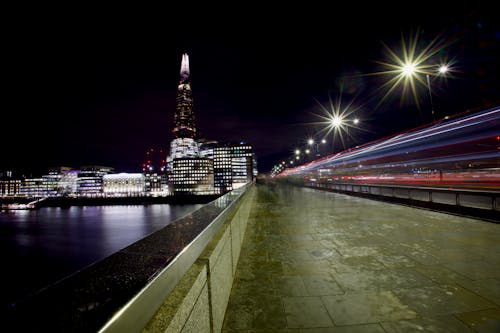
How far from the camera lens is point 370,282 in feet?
12.1

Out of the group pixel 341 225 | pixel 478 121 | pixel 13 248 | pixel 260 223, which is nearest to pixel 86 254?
pixel 13 248

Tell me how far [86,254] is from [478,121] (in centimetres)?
5361

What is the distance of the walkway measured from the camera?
2826 millimetres

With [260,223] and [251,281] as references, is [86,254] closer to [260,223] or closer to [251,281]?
[260,223]

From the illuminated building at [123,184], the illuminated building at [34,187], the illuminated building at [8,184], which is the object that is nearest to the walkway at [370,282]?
the illuminated building at [123,184]

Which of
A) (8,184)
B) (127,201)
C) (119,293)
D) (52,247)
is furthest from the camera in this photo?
(8,184)

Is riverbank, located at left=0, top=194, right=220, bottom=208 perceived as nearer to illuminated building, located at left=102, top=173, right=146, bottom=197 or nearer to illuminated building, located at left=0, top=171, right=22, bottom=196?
illuminated building, located at left=102, top=173, right=146, bottom=197

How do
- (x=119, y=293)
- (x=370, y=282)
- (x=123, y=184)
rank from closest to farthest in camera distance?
(x=119, y=293), (x=370, y=282), (x=123, y=184)

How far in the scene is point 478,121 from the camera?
13.8 metres

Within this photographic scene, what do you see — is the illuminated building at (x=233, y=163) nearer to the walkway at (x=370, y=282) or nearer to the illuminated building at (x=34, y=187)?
the illuminated building at (x=34, y=187)

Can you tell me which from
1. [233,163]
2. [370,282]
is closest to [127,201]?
[233,163]

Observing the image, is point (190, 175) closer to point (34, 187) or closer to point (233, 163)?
point (233, 163)

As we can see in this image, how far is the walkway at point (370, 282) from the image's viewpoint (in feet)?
9.27

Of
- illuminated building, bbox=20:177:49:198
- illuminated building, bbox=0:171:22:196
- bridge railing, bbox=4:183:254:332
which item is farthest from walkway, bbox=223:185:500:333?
illuminated building, bbox=0:171:22:196
